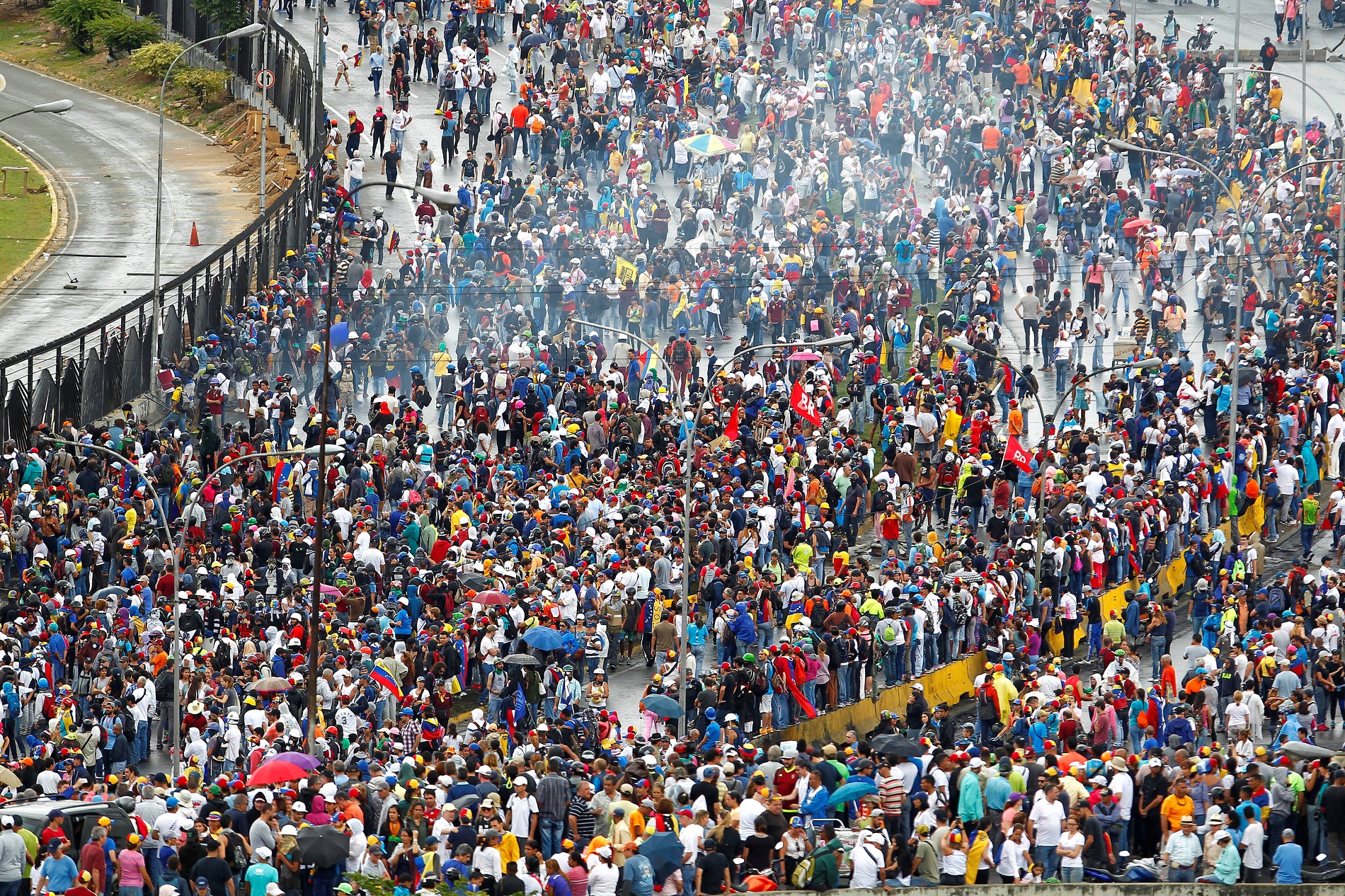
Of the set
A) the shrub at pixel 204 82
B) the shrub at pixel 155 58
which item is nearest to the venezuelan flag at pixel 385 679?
the shrub at pixel 204 82

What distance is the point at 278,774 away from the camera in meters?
25.2

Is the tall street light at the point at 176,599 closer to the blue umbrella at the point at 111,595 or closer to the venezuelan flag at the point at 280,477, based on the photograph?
the blue umbrella at the point at 111,595

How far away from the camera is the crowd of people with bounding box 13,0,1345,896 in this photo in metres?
24.4

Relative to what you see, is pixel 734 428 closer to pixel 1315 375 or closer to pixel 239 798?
pixel 1315 375

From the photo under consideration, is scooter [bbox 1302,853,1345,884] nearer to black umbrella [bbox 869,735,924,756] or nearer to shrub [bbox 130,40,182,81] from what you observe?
black umbrella [bbox 869,735,924,756]

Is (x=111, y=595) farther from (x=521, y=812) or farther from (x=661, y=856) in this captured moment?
(x=661, y=856)

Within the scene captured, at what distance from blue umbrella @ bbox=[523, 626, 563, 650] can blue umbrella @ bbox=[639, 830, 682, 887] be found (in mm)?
8120

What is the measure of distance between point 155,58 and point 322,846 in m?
55.0

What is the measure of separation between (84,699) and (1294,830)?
1558 cm

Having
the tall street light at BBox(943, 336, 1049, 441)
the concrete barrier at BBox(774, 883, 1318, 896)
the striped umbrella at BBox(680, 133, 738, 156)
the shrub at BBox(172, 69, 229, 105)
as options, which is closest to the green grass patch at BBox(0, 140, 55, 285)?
the shrub at BBox(172, 69, 229, 105)

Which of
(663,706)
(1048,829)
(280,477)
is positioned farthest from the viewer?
(280,477)

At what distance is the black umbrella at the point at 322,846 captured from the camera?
22.6 meters

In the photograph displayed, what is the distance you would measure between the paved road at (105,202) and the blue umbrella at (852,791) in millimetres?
31290

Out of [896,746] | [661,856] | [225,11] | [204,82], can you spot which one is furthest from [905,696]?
[225,11]
